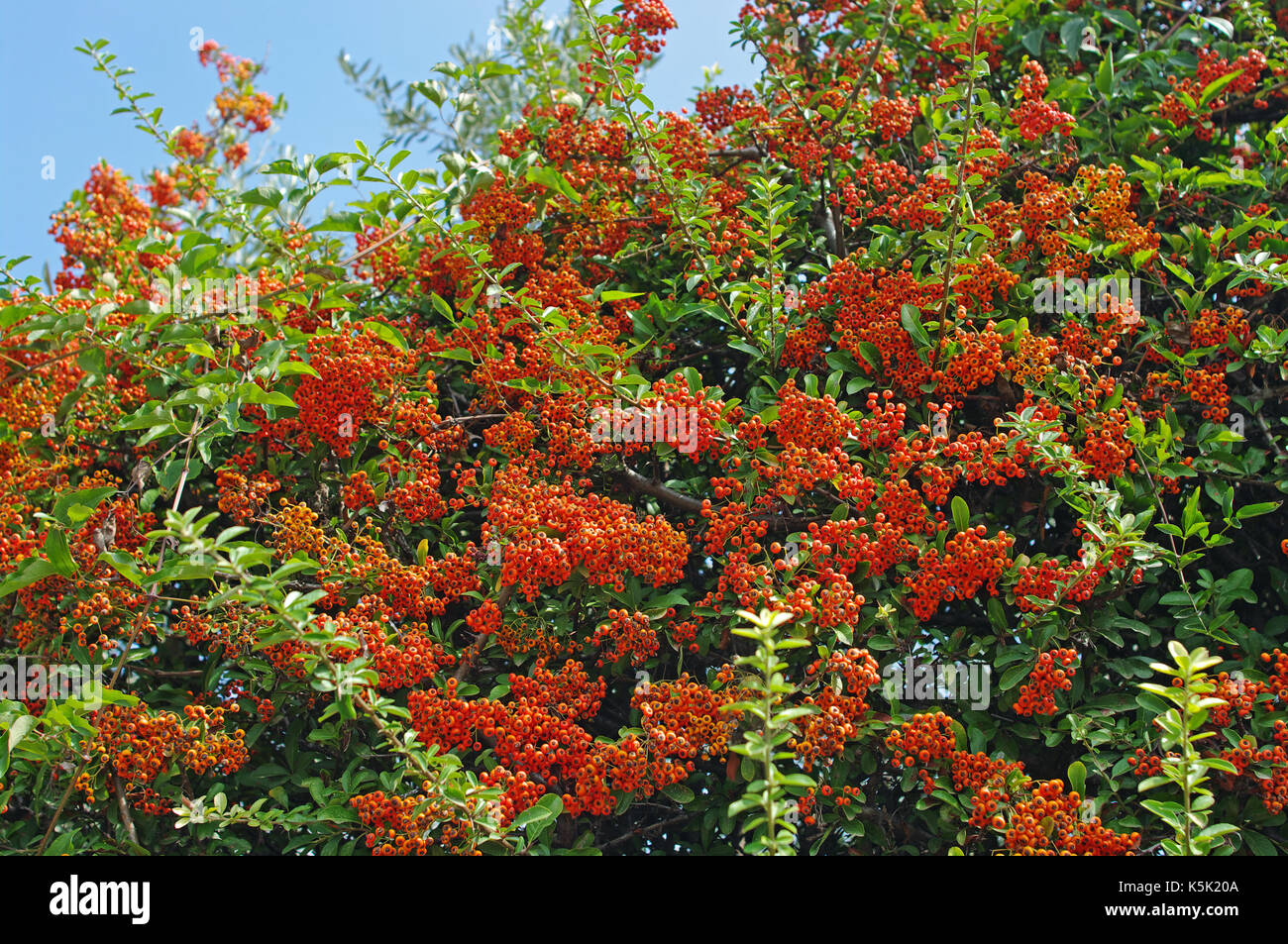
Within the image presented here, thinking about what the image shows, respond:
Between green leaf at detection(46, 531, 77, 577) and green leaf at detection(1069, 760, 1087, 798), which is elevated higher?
green leaf at detection(46, 531, 77, 577)

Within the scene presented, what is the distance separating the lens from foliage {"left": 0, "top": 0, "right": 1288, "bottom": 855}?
3.06m

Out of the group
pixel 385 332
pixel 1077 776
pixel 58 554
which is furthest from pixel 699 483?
pixel 58 554

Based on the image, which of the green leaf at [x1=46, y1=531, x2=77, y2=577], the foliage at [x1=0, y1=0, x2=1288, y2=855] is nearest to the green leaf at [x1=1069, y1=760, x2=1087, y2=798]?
the foliage at [x1=0, y1=0, x2=1288, y2=855]

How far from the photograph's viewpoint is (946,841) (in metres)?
3.13

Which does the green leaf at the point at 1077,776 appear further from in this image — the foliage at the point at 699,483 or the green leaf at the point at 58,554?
the green leaf at the point at 58,554

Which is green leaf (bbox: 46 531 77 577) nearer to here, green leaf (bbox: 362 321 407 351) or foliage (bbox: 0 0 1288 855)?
foliage (bbox: 0 0 1288 855)

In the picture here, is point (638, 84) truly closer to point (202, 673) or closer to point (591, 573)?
point (591, 573)

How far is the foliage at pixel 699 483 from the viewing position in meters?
3.06

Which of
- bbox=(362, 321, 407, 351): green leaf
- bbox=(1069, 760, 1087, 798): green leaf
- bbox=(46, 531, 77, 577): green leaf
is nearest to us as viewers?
bbox=(1069, 760, 1087, 798): green leaf

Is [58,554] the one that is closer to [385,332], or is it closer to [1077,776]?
[385,332]

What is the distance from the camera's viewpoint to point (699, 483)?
375cm

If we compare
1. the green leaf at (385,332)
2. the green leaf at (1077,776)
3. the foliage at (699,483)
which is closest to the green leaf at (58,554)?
the foliage at (699,483)

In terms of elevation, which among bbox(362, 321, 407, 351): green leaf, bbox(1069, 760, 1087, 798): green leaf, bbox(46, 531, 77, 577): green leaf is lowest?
bbox(1069, 760, 1087, 798): green leaf
